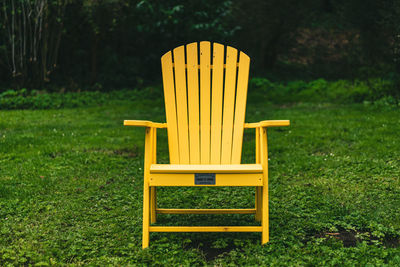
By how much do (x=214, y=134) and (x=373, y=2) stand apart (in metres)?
8.17

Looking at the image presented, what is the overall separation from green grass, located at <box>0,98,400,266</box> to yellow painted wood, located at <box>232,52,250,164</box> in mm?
542

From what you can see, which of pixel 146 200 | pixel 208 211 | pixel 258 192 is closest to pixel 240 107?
pixel 258 192

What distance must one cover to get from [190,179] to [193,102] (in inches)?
36.4

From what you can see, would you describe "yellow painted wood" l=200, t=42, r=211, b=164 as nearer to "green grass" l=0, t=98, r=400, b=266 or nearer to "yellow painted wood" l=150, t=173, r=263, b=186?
"green grass" l=0, t=98, r=400, b=266

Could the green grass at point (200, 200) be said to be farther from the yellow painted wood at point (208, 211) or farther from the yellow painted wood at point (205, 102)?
the yellow painted wood at point (205, 102)

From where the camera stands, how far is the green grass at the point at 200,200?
2824mm

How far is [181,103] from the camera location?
352 cm

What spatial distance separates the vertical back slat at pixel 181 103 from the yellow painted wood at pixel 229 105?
29 cm

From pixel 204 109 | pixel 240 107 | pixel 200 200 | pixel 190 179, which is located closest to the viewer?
pixel 190 179

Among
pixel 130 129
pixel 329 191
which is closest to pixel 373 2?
pixel 130 129

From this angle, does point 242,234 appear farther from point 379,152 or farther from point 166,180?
point 379,152

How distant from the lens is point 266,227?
295 cm

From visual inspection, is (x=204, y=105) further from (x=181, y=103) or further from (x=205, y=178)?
(x=205, y=178)

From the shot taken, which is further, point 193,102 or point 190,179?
point 193,102
